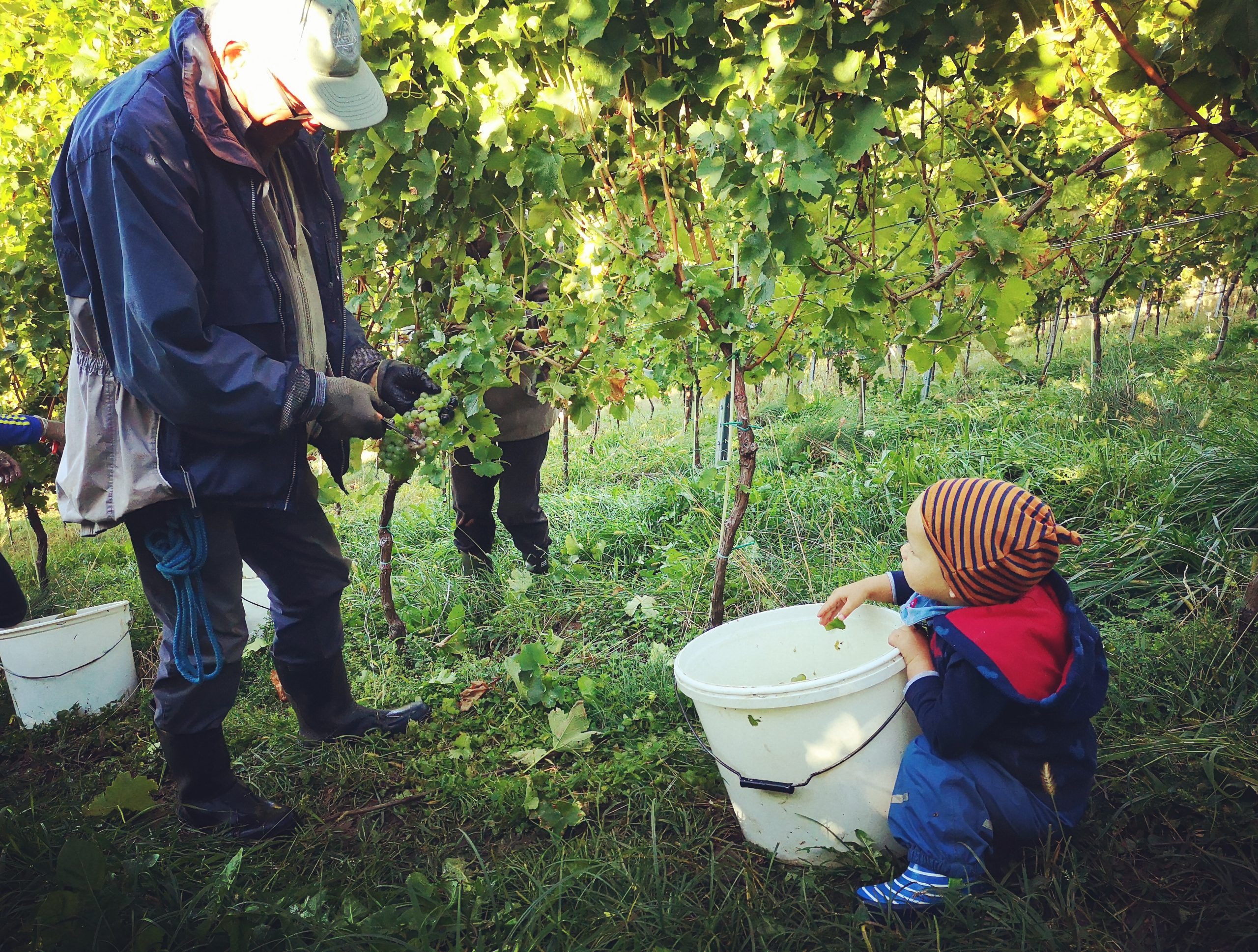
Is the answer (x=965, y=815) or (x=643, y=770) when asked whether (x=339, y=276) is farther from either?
(x=965, y=815)

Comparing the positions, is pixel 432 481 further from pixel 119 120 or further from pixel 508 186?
pixel 119 120

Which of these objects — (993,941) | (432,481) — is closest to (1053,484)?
(993,941)

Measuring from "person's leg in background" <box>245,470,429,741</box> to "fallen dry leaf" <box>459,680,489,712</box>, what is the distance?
189mm

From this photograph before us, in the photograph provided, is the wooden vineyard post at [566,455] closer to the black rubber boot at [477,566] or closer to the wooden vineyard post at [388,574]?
the black rubber boot at [477,566]

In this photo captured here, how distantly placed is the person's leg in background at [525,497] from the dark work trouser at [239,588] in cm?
108

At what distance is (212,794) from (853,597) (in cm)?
175

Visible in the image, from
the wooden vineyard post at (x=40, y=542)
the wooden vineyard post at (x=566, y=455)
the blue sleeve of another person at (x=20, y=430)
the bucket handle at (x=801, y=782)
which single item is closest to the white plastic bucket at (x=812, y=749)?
the bucket handle at (x=801, y=782)

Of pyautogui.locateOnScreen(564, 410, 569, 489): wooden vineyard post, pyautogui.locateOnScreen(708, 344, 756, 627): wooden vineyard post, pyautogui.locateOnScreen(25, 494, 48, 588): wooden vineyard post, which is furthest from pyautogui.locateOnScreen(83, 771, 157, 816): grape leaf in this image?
pyautogui.locateOnScreen(564, 410, 569, 489): wooden vineyard post

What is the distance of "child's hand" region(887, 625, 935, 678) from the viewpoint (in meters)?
Answer: 1.59

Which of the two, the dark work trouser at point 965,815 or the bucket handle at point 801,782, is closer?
the dark work trouser at point 965,815

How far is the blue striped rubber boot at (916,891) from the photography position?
1.48 m

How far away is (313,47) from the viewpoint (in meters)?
1.68

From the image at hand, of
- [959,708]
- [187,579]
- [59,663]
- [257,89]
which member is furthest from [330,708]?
[959,708]

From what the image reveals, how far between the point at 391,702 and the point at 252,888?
1.08 meters
